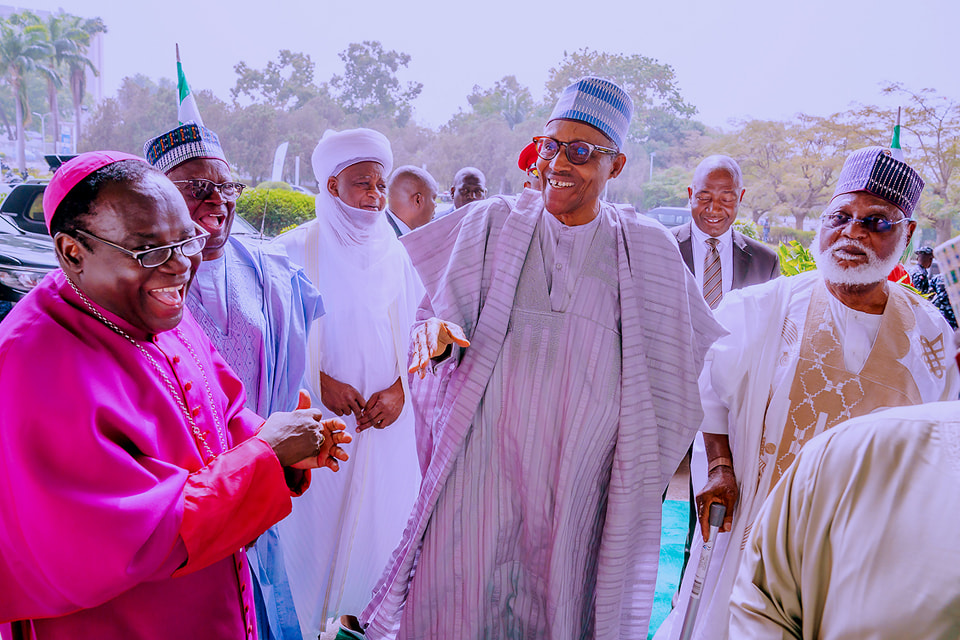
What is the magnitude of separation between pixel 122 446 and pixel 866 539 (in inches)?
52.9

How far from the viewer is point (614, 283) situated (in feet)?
8.36

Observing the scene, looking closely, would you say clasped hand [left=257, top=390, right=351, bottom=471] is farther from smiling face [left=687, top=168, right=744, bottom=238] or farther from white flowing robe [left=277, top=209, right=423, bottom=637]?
smiling face [left=687, top=168, right=744, bottom=238]

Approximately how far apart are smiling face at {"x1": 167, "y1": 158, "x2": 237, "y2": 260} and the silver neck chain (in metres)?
0.78

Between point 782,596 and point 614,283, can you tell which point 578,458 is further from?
point 782,596

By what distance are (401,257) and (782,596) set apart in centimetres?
276

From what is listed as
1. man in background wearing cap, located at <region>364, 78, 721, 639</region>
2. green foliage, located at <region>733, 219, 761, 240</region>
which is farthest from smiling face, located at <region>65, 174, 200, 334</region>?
green foliage, located at <region>733, 219, 761, 240</region>

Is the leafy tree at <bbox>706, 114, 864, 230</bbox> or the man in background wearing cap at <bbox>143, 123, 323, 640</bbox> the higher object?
the leafy tree at <bbox>706, 114, 864, 230</bbox>

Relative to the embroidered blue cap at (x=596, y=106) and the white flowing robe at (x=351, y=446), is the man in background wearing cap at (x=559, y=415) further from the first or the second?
the white flowing robe at (x=351, y=446)

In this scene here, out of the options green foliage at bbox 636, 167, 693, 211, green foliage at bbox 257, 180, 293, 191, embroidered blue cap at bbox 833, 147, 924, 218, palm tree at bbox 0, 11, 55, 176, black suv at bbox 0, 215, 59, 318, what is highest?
palm tree at bbox 0, 11, 55, 176

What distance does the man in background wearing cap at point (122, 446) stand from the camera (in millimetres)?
1217

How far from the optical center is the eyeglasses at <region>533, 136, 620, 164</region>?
2.48 meters

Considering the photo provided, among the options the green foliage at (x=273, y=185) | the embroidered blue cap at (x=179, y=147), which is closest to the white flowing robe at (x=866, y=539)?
the embroidered blue cap at (x=179, y=147)

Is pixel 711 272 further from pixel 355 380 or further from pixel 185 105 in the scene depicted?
pixel 185 105

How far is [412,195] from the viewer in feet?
19.7
